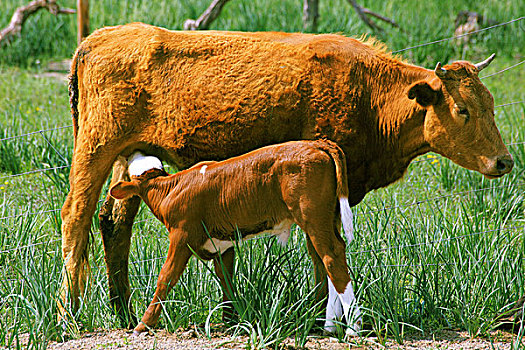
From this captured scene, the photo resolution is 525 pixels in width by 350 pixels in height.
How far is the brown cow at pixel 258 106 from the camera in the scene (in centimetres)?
403

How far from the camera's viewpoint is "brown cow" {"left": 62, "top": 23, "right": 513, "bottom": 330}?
4031 mm

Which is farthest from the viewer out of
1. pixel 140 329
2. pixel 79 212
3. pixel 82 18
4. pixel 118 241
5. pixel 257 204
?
pixel 82 18

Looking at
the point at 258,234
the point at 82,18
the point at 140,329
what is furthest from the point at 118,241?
the point at 82,18

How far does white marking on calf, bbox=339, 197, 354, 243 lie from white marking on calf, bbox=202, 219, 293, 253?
0.33 metres

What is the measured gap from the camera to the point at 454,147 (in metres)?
4.05

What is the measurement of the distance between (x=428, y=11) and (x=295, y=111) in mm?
8176

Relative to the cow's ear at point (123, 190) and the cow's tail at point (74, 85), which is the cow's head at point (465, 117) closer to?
the cow's ear at point (123, 190)

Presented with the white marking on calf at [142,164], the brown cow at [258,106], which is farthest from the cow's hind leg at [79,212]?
the white marking on calf at [142,164]

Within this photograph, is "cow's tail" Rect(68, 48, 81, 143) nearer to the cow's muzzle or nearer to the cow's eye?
the cow's eye

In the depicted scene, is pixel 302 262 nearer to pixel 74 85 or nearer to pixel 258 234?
pixel 258 234

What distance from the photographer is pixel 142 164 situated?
4.18 metres

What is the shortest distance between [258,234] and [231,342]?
603mm

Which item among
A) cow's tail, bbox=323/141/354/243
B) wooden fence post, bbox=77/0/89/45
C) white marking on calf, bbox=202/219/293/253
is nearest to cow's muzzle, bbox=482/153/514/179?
cow's tail, bbox=323/141/354/243

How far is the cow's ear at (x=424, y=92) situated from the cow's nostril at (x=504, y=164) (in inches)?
19.4
